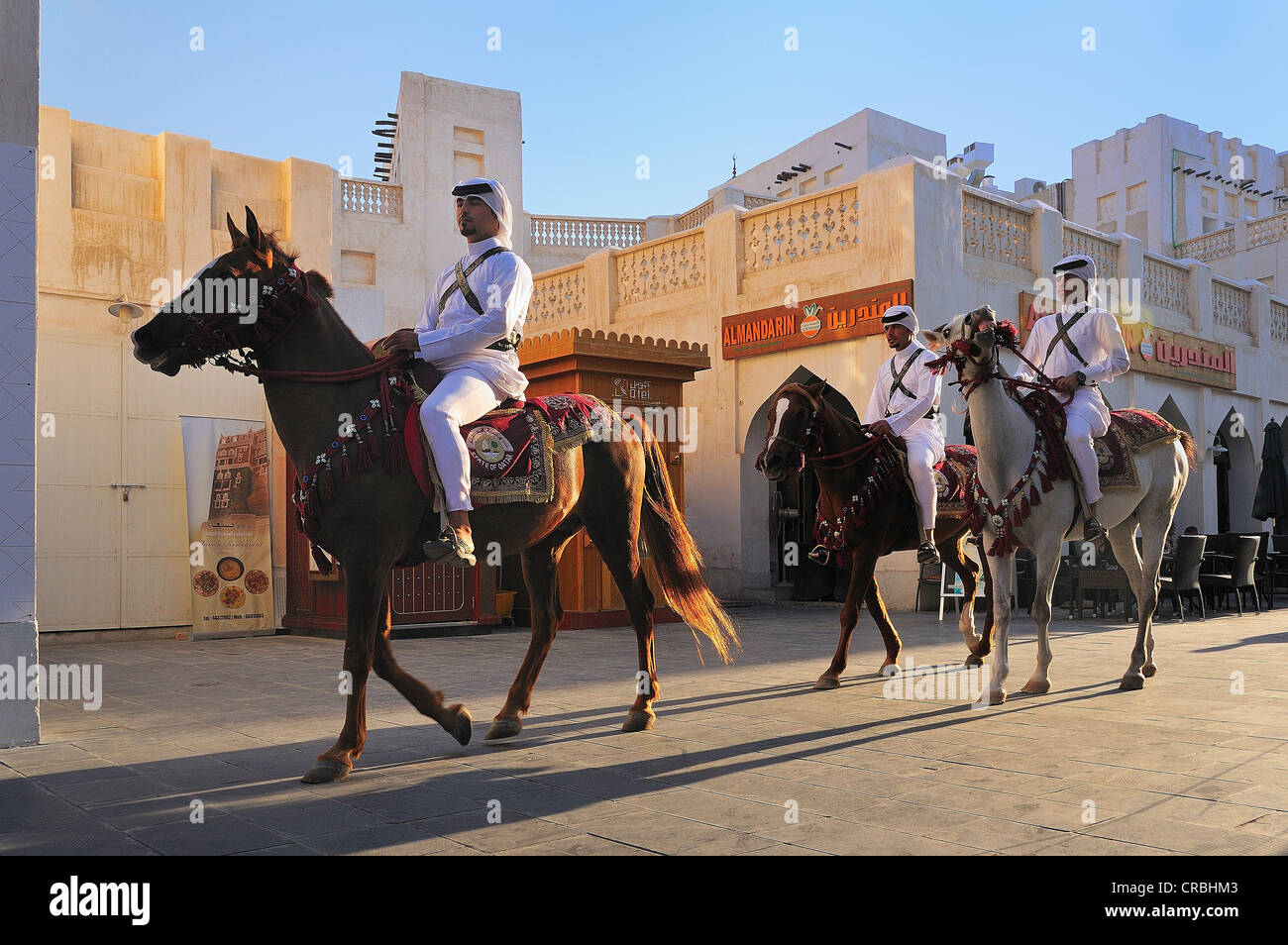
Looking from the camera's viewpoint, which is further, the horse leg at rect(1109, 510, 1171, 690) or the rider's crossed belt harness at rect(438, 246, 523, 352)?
the horse leg at rect(1109, 510, 1171, 690)

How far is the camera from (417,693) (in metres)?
4.81

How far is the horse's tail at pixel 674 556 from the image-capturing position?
5.86m

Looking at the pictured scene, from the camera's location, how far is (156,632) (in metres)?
12.0

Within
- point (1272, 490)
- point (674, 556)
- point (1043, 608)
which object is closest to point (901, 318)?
point (1043, 608)

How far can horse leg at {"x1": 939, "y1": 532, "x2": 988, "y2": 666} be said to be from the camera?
7.82 m

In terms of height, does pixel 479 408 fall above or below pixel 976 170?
→ below

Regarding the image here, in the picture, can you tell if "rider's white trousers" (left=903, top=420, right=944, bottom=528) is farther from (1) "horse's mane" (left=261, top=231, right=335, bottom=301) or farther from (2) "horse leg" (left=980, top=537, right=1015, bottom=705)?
(1) "horse's mane" (left=261, top=231, right=335, bottom=301)

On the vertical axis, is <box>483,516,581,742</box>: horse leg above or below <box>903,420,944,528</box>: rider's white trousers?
below

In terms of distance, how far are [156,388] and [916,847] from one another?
11616 mm

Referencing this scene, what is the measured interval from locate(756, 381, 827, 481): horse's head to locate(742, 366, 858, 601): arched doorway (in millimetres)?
8278

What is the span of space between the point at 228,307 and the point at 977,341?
14.4 feet

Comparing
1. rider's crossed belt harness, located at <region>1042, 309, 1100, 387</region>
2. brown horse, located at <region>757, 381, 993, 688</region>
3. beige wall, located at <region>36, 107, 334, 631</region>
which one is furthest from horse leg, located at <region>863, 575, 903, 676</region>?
beige wall, located at <region>36, 107, 334, 631</region>
